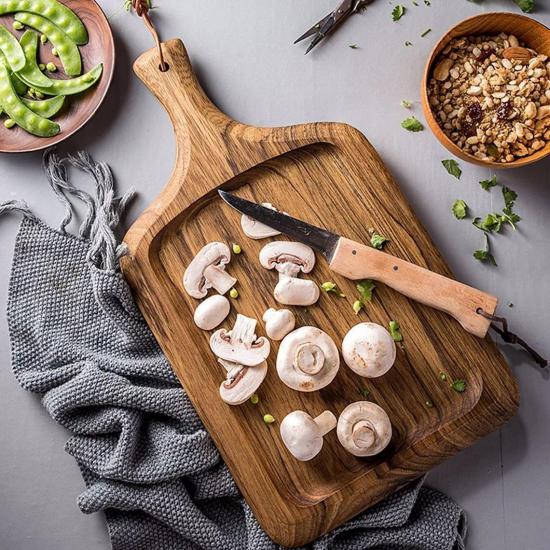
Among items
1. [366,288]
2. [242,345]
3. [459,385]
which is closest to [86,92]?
[242,345]

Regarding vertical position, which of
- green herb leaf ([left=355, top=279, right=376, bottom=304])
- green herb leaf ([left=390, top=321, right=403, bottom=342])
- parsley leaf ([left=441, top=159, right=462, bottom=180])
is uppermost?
parsley leaf ([left=441, top=159, right=462, bottom=180])

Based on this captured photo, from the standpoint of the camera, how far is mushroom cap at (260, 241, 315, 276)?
1750mm

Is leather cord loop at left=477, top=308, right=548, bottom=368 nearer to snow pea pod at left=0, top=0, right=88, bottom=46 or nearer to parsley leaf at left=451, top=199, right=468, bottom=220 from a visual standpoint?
parsley leaf at left=451, top=199, right=468, bottom=220

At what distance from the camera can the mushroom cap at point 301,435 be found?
1.66 metres

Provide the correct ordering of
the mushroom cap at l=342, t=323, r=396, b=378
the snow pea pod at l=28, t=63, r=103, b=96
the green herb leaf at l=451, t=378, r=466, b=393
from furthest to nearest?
the snow pea pod at l=28, t=63, r=103, b=96
the green herb leaf at l=451, t=378, r=466, b=393
the mushroom cap at l=342, t=323, r=396, b=378

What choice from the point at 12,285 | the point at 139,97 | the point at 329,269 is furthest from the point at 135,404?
the point at 139,97

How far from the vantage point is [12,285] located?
6.04ft

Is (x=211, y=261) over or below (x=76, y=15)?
below

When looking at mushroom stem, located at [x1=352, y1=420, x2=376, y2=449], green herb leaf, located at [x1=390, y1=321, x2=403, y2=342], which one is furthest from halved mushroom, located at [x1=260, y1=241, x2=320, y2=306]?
mushroom stem, located at [x1=352, y1=420, x2=376, y2=449]

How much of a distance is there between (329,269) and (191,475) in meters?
0.65

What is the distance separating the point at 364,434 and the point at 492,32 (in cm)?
111

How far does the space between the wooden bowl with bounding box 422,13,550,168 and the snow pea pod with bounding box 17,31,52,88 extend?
1.02 meters

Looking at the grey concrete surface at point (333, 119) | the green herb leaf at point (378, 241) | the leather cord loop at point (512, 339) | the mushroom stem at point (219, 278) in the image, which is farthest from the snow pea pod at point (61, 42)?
the leather cord loop at point (512, 339)

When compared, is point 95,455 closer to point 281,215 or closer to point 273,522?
point 273,522
